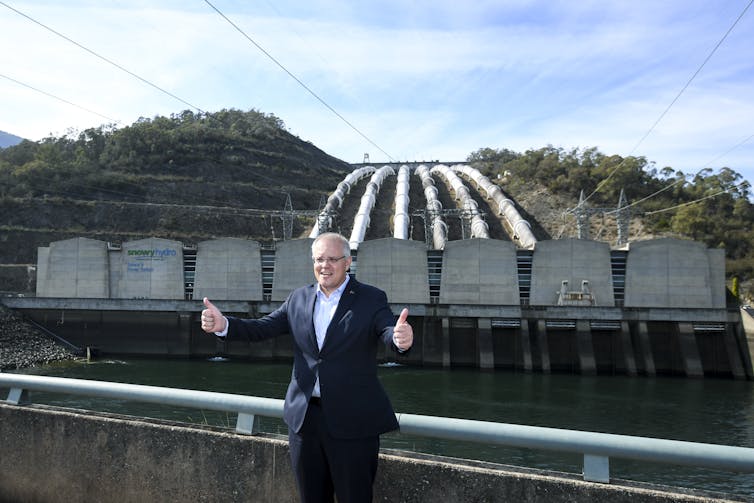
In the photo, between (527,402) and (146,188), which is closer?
(527,402)

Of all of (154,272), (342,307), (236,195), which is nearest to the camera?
(342,307)

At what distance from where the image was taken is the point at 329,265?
338cm

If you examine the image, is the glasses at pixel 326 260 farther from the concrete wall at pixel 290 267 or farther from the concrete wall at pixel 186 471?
the concrete wall at pixel 290 267

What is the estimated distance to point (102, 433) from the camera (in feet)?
14.4

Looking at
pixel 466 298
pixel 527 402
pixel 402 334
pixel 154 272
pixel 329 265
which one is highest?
pixel 154 272

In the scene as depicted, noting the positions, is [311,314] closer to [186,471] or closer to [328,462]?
[328,462]

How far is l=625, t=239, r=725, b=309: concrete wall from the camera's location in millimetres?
37906

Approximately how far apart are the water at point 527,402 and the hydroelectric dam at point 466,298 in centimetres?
230

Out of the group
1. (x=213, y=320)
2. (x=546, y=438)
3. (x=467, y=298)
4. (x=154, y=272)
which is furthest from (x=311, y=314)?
(x=154, y=272)

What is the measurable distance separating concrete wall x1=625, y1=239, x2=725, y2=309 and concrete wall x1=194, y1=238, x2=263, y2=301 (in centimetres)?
2583

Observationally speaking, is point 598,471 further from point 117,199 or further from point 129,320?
point 117,199

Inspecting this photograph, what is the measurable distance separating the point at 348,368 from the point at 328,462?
1.75 ft

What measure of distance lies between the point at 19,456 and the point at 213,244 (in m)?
39.3

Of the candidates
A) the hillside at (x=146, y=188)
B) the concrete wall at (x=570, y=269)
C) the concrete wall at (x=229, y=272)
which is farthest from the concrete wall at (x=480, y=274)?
the hillside at (x=146, y=188)
